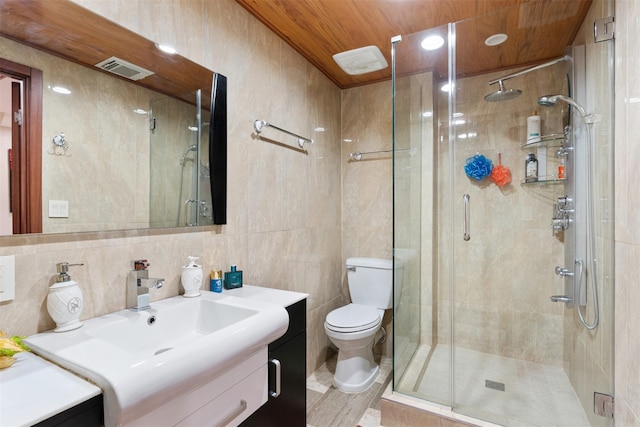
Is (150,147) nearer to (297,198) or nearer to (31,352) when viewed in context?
(31,352)

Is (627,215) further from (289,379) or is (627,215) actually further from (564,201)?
(289,379)

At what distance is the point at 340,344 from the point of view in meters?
2.08

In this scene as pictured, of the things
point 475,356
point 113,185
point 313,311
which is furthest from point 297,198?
point 475,356

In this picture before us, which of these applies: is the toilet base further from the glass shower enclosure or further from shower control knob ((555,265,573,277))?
shower control knob ((555,265,573,277))

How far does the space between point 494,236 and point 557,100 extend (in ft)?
3.13

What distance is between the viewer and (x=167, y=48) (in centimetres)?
132

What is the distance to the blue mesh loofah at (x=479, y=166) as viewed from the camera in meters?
2.29

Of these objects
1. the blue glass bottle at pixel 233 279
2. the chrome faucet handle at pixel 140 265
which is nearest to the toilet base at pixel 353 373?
the blue glass bottle at pixel 233 279

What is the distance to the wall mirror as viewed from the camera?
3.04ft

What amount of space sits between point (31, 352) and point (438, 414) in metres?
1.74

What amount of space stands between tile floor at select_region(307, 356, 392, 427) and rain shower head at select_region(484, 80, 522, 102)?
2119mm

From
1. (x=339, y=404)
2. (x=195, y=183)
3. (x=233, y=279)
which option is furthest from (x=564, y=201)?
(x=195, y=183)

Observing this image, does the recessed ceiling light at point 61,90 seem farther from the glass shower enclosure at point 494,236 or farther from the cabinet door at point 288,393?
the glass shower enclosure at point 494,236

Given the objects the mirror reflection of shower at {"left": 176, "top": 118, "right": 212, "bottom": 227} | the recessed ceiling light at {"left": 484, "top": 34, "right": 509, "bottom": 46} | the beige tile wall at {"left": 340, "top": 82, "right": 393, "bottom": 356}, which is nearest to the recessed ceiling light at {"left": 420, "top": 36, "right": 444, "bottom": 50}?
the recessed ceiling light at {"left": 484, "top": 34, "right": 509, "bottom": 46}
